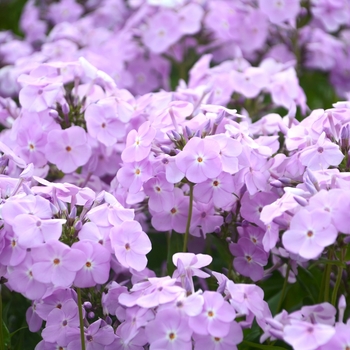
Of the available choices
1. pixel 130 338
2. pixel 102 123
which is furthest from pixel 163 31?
pixel 130 338

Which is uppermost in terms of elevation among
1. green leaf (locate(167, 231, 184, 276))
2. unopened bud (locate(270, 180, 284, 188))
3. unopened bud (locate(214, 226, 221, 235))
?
unopened bud (locate(270, 180, 284, 188))

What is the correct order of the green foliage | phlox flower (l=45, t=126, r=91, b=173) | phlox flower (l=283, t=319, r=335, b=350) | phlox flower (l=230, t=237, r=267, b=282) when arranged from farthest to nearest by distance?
the green foliage < phlox flower (l=45, t=126, r=91, b=173) < phlox flower (l=230, t=237, r=267, b=282) < phlox flower (l=283, t=319, r=335, b=350)

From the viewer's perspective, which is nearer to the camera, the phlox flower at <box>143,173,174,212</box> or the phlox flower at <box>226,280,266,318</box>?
the phlox flower at <box>226,280,266,318</box>

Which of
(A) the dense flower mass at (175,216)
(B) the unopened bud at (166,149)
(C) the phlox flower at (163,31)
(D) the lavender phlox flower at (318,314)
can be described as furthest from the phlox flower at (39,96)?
(C) the phlox flower at (163,31)

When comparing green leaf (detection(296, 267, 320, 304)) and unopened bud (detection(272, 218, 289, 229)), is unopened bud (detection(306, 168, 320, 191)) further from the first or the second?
green leaf (detection(296, 267, 320, 304))

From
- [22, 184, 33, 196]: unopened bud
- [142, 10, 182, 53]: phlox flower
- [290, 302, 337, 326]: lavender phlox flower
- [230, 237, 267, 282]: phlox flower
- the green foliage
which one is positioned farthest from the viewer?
the green foliage

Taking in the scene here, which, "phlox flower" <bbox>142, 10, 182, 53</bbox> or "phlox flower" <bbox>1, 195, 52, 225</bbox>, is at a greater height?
"phlox flower" <bbox>1, 195, 52, 225</bbox>

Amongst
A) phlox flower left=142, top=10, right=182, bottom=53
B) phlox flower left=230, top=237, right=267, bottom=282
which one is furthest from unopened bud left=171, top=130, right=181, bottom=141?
phlox flower left=142, top=10, right=182, bottom=53
